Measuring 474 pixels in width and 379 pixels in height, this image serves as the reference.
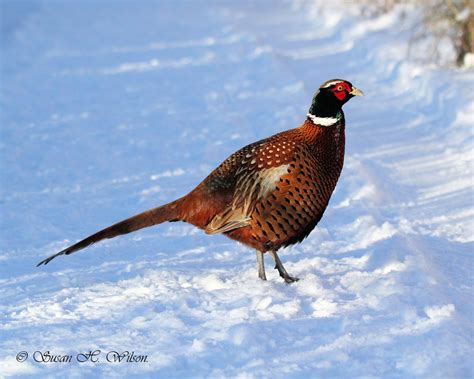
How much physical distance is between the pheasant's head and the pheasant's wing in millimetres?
203

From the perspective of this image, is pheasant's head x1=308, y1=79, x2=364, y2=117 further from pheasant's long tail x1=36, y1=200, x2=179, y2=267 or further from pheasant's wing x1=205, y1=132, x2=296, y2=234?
pheasant's long tail x1=36, y1=200, x2=179, y2=267

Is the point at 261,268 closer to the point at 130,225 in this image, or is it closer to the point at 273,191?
the point at 273,191

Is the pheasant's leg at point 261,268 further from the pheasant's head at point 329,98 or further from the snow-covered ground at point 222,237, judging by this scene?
the pheasant's head at point 329,98

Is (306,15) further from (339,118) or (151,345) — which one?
(151,345)

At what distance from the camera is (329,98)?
3.95 meters

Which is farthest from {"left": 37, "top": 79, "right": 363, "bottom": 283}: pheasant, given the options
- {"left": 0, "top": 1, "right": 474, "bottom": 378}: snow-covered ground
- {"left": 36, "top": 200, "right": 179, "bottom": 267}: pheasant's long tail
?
{"left": 0, "top": 1, "right": 474, "bottom": 378}: snow-covered ground

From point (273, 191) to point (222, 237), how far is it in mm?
1182

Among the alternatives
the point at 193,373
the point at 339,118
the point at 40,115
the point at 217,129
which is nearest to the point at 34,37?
the point at 40,115

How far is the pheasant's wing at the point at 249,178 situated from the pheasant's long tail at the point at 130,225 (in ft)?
0.65

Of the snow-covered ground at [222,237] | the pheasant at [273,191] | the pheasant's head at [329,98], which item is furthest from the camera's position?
the pheasant's head at [329,98]

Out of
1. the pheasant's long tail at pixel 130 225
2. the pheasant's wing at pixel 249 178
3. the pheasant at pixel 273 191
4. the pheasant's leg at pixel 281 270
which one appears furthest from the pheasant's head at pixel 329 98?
the pheasant's long tail at pixel 130 225

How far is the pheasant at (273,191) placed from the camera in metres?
3.72

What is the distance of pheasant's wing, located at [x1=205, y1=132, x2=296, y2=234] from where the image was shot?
12.3 feet

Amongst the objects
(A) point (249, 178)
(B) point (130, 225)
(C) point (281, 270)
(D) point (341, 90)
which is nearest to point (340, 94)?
(D) point (341, 90)
